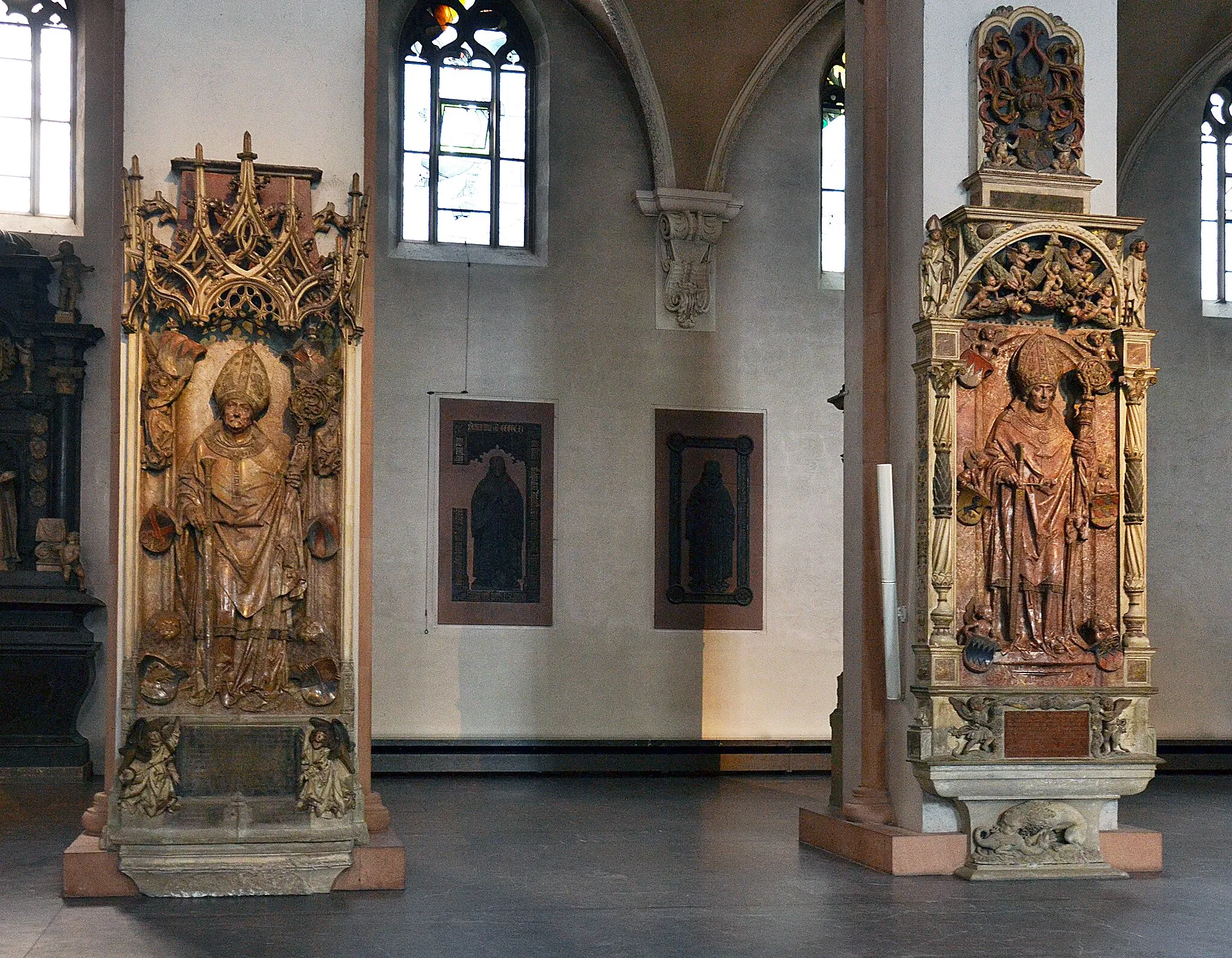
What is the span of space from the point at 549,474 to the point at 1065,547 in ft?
21.3

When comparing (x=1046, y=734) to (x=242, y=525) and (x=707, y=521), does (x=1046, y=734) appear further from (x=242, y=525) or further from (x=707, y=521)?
(x=707, y=521)

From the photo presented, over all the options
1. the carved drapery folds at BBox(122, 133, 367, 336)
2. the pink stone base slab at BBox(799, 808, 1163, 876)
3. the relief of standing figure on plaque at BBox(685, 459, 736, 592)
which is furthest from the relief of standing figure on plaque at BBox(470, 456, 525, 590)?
the carved drapery folds at BBox(122, 133, 367, 336)

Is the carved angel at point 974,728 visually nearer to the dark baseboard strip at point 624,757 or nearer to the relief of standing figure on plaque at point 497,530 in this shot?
the dark baseboard strip at point 624,757

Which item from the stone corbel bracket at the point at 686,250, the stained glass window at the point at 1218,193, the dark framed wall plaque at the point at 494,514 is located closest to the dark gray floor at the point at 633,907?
the dark framed wall plaque at the point at 494,514

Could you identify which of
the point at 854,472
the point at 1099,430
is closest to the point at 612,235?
the point at 854,472

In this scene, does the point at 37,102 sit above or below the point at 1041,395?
above

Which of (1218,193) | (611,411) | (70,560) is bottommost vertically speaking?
(70,560)

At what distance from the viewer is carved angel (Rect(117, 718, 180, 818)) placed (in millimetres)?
7305

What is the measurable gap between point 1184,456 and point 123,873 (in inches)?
437

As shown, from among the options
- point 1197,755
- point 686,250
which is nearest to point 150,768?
point 686,250

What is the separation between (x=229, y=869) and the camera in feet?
23.9

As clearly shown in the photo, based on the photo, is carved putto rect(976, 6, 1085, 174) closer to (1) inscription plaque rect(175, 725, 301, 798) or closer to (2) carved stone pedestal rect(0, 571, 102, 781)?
(1) inscription plaque rect(175, 725, 301, 798)

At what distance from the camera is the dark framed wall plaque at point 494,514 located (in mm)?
13883

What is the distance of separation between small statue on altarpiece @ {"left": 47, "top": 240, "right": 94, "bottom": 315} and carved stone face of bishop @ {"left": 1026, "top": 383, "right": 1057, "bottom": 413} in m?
8.34
